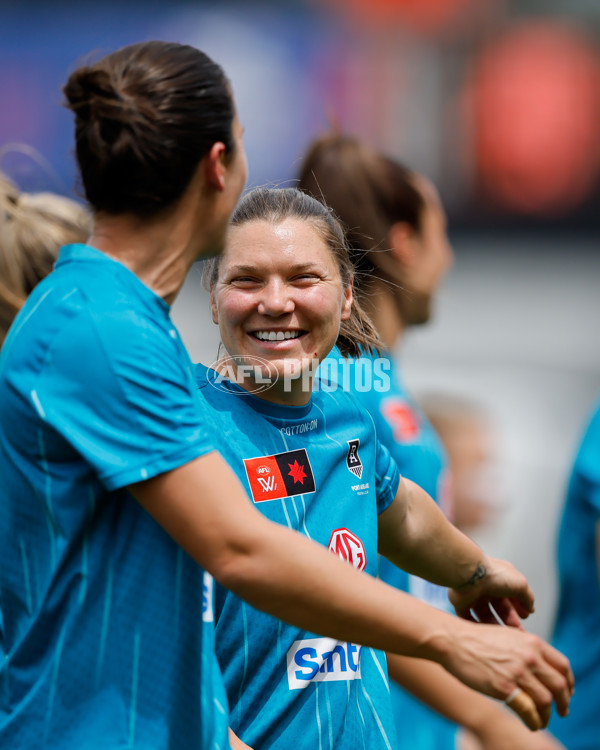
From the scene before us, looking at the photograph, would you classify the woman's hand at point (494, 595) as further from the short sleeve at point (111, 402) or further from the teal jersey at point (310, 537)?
the short sleeve at point (111, 402)

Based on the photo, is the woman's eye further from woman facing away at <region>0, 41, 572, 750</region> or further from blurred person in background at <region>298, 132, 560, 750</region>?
blurred person in background at <region>298, 132, 560, 750</region>

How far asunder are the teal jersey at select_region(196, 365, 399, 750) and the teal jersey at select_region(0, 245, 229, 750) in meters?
0.18

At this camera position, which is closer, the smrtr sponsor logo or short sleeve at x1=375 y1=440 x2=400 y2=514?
the smrtr sponsor logo

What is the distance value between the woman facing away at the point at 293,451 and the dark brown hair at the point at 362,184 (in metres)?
1.27

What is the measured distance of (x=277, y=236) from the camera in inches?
80.7

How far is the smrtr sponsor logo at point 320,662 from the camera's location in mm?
1932

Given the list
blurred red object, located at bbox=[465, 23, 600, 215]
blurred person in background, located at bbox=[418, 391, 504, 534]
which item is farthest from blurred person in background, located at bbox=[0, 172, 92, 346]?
blurred red object, located at bbox=[465, 23, 600, 215]

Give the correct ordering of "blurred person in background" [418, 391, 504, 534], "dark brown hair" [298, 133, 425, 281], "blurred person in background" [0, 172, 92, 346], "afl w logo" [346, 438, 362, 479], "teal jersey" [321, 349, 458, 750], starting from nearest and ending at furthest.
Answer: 1. "afl w logo" [346, 438, 362, 479]
2. "blurred person in background" [0, 172, 92, 346]
3. "teal jersey" [321, 349, 458, 750]
4. "dark brown hair" [298, 133, 425, 281]
5. "blurred person in background" [418, 391, 504, 534]

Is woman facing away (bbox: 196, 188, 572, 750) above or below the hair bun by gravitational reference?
below

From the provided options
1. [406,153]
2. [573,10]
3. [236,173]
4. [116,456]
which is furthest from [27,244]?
[573,10]

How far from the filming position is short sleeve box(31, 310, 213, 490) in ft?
5.07

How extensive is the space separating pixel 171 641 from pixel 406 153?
8.26 meters

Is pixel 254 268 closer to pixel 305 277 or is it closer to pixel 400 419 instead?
pixel 305 277

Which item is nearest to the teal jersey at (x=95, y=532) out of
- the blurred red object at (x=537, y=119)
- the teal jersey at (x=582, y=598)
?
the teal jersey at (x=582, y=598)
